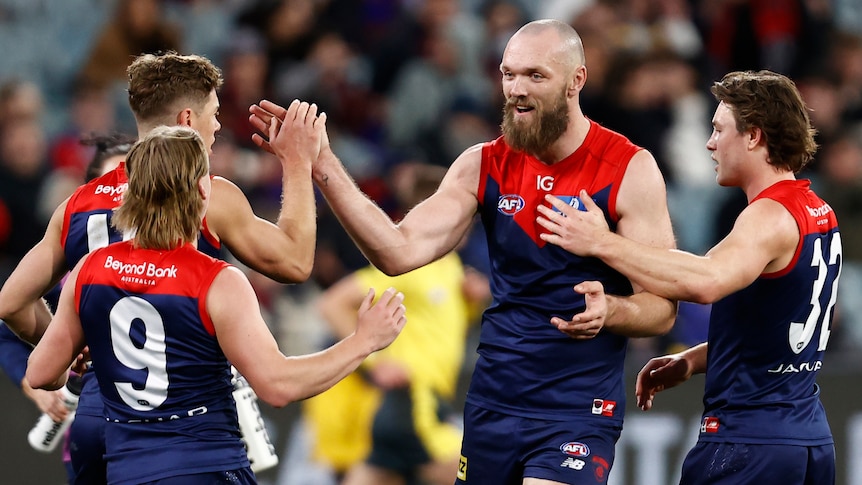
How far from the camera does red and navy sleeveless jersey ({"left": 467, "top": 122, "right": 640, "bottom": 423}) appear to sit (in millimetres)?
5281

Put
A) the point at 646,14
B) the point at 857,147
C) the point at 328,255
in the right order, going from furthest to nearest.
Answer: the point at 646,14, the point at 857,147, the point at 328,255

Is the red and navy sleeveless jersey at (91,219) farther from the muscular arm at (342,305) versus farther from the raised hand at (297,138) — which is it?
the muscular arm at (342,305)

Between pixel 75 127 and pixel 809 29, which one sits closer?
pixel 75 127

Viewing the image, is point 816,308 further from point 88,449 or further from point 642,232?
point 88,449

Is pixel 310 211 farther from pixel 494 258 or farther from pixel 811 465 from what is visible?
pixel 811 465

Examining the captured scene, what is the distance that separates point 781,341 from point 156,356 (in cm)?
251

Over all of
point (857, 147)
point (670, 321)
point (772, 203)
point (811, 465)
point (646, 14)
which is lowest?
point (811, 465)

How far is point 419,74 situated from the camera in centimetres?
1215

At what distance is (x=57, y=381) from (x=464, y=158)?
1.99 meters

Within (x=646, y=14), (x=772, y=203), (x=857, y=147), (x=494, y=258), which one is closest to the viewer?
(x=772, y=203)

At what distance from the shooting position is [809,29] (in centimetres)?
1287

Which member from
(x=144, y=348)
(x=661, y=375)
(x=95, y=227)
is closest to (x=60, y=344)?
(x=144, y=348)

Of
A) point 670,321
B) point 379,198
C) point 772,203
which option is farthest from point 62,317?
point 379,198

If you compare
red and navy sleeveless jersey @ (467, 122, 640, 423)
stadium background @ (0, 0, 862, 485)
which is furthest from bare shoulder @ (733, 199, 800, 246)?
stadium background @ (0, 0, 862, 485)
